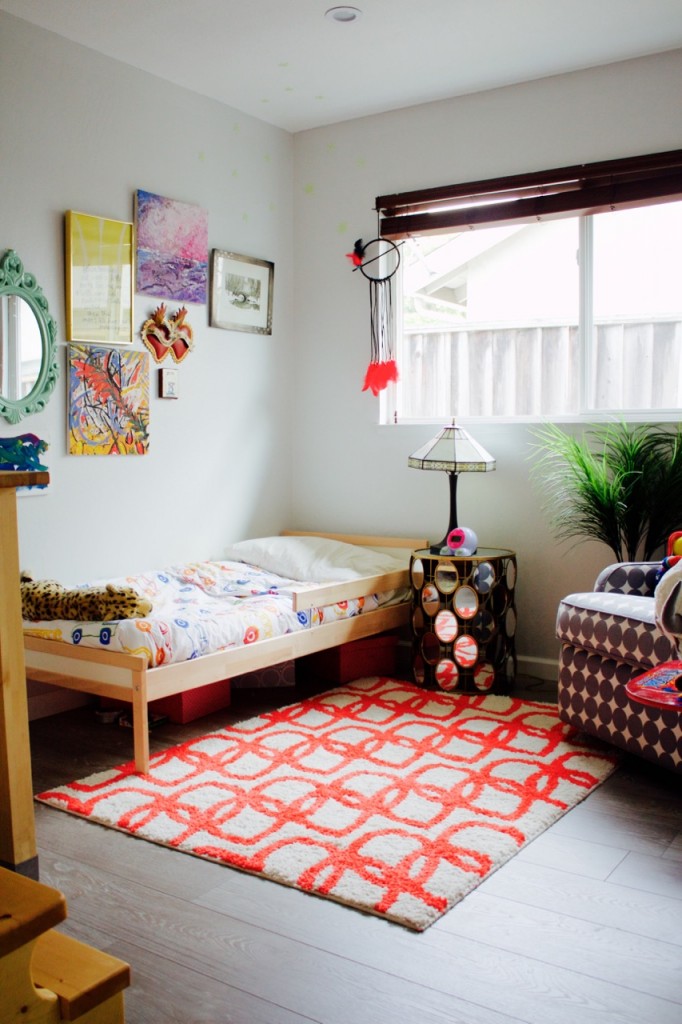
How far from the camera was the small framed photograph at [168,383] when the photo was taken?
4.04 metres

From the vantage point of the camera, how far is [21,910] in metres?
1.23

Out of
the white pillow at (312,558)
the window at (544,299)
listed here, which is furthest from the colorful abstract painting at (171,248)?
the white pillow at (312,558)

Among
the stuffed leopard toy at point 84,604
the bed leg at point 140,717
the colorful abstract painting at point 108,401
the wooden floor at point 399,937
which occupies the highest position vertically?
the colorful abstract painting at point 108,401

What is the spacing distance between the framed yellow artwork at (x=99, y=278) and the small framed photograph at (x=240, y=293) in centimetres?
56

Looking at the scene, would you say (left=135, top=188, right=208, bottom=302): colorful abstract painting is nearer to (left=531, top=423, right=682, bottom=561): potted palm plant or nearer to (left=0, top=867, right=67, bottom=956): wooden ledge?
(left=531, top=423, right=682, bottom=561): potted palm plant

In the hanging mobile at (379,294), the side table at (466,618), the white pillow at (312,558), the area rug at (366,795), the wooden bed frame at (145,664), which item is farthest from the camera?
the hanging mobile at (379,294)

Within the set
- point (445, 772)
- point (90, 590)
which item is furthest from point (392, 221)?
point (445, 772)

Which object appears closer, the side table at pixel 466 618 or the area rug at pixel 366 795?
the area rug at pixel 366 795

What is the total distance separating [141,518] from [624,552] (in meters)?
2.07

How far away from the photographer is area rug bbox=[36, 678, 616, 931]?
230cm

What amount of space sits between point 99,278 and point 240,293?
920 millimetres

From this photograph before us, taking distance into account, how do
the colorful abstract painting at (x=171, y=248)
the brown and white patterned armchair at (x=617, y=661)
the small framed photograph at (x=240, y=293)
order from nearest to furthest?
the brown and white patterned armchair at (x=617, y=661) < the colorful abstract painting at (x=171, y=248) < the small framed photograph at (x=240, y=293)

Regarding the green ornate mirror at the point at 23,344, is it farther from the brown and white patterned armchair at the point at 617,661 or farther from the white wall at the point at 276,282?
the brown and white patterned armchair at the point at 617,661

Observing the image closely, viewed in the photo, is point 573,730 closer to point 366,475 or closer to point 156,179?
point 366,475
